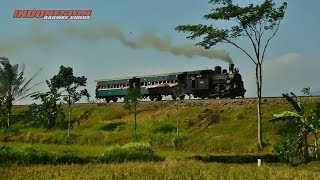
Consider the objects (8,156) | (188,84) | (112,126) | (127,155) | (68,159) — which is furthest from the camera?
(188,84)

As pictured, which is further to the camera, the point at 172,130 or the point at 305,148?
the point at 172,130

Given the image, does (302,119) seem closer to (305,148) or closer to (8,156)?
(305,148)

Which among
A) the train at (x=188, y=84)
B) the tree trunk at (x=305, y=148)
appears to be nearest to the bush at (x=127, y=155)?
the tree trunk at (x=305, y=148)

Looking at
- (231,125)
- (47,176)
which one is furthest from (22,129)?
(47,176)

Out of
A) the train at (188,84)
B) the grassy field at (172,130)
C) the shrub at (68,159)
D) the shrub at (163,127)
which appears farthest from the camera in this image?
the train at (188,84)

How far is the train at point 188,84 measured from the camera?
53.2 metres

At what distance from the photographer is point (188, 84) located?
56031 mm

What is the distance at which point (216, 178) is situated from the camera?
18.2 meters

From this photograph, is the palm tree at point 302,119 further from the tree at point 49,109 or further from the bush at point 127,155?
the tree at point 49,109

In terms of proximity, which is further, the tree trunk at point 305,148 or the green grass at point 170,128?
the green grass at point 170,128

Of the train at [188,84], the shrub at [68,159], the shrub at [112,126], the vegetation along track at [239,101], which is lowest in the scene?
the shrub at [68,159]

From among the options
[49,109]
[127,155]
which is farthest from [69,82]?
[127,155]

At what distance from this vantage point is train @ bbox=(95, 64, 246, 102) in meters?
53.2

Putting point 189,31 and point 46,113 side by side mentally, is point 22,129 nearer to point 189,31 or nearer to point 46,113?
point 46,113
